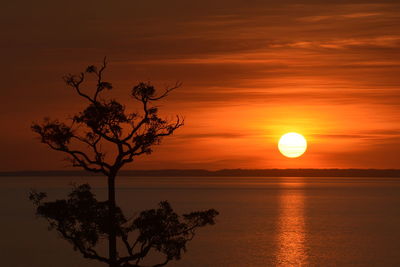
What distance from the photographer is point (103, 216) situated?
121 ft

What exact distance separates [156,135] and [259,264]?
40.3 meters

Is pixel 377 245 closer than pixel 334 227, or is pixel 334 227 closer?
pixel 377 245

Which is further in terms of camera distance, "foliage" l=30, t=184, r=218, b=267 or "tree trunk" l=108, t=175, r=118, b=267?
"foliage" l=30, t=184, r=218, b=267

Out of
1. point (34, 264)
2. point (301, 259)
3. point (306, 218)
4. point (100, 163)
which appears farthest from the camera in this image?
point (306, 218)

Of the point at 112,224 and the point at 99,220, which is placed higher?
the point at 99,220

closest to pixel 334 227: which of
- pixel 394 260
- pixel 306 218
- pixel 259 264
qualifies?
pixel 306 218

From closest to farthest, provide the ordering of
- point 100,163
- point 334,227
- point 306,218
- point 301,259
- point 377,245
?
point 100,163 < point 301,259 < point 377,245 < point 334,227 < point 306,218

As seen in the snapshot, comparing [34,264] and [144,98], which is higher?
[144,98]

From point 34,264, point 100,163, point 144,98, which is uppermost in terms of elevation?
point 144,98

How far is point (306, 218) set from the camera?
14388 centimetres

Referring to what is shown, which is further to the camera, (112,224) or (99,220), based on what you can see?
(99,220)

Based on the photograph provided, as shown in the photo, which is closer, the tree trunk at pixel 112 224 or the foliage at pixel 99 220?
the tree trunk at pixel 112 224

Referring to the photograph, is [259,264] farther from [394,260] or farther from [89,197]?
[89,197]

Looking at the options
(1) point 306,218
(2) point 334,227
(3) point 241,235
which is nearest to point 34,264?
(3) point 241,235
